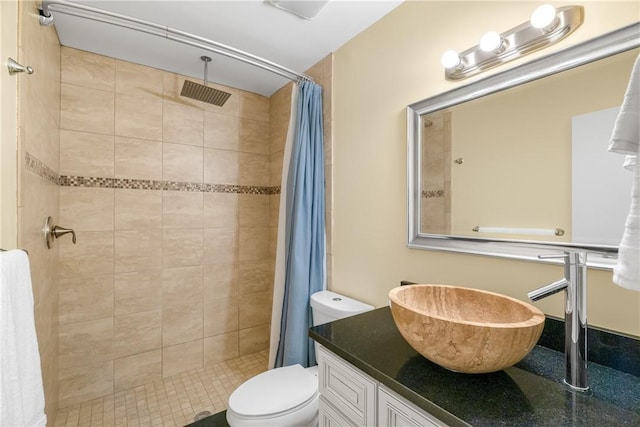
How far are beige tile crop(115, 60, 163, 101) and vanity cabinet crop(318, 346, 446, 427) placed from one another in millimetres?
2168

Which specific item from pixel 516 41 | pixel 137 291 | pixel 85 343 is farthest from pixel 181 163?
pixel 516 41

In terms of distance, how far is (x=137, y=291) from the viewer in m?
2.13

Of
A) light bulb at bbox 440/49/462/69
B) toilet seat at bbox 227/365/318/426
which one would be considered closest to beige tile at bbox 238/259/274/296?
toilet seat at bbox 227/365/318/426

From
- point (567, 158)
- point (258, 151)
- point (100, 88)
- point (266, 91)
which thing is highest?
point (266, 91)

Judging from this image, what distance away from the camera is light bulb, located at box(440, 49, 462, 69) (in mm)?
1192

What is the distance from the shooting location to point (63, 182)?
74.6 inches

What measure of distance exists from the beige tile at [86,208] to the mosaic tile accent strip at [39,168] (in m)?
0.14

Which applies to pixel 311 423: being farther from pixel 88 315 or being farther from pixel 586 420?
pixel 88 315

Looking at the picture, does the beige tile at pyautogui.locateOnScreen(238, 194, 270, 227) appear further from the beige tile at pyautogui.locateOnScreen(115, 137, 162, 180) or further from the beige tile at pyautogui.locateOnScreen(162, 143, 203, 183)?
the beige tile at pyautogui.locateOnScreen(115, 137, 162, 180)

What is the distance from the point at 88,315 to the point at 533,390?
8.02 ft

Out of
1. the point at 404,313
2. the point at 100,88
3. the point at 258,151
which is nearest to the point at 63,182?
the point at 100,88

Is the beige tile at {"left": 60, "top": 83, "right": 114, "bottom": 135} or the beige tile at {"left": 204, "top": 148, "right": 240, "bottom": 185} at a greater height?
the beige tile at {"left": 60, "top": 83, "right": 114, "bottom": 135}

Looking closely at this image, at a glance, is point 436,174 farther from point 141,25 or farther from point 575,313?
point 141,25

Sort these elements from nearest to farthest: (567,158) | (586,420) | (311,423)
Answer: (586,420) → (567,158) → (311,423)
